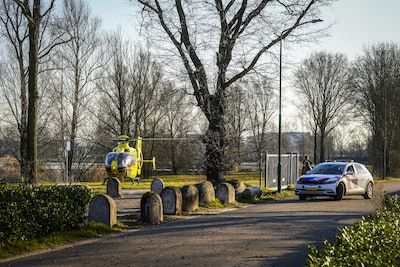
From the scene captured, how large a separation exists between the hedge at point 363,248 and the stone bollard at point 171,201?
8.28m

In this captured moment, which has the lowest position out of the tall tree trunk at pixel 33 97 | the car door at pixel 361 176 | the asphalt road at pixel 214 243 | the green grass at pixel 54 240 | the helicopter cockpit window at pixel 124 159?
the asphalt road at pixel 214 243

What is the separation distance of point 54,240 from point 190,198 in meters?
6.83

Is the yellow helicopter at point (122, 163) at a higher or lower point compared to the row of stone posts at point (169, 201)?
higher

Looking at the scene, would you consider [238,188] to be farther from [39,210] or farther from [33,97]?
[39,210]

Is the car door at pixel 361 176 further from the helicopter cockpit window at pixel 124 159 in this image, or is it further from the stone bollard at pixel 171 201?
the helicopter cockpit window at pixel 124 159

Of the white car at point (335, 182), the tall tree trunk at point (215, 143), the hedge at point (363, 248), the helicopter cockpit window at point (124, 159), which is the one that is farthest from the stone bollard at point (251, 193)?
the hedge at point (363, 248)

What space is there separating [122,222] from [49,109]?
1469 inches

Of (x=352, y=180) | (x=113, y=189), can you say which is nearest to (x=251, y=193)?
(x=352, y=180)

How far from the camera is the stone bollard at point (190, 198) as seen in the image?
674 inches

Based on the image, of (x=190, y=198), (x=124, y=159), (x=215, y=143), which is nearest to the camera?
(x=190, y=198)

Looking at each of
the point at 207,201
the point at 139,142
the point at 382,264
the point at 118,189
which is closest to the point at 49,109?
the point at 139,142

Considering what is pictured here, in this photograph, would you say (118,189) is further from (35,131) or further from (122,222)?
(122,222)

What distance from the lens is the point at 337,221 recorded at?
15211 mm

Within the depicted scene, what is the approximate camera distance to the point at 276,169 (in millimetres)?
29781
